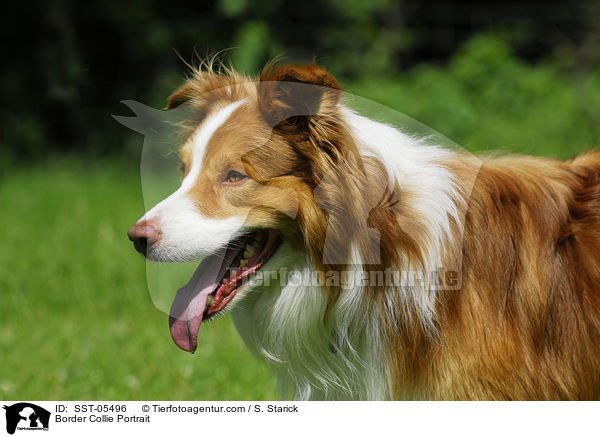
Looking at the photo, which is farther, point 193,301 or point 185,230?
point 193,301

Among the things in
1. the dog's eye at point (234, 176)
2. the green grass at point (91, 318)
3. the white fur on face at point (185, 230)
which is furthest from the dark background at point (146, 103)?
the dog's eye at point (234, 176)

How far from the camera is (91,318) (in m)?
5.14

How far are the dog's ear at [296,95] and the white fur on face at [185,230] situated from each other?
424 millimetres

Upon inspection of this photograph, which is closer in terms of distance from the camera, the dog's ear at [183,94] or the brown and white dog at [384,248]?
the brown and white dog at [384,248]

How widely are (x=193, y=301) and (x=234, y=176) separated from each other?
519mm

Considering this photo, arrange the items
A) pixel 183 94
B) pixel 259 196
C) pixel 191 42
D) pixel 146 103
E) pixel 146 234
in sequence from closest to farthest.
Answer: pixel 146 234 < pixel 259 196 < pixel 183 94 < pixel 146 103 < pixel 191 42

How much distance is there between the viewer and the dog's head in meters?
2.43

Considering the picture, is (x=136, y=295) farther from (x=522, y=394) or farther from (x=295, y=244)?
(x=522, y=394)

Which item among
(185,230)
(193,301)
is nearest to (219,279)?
(193,301)

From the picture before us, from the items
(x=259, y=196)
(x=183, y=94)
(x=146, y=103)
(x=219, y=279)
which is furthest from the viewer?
(x=146, y=103)

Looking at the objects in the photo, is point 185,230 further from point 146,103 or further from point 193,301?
point 146,103

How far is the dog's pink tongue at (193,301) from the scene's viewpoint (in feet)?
8.48
